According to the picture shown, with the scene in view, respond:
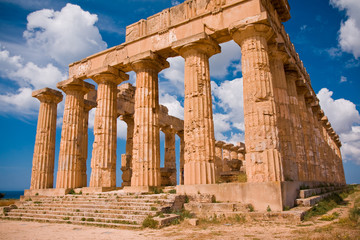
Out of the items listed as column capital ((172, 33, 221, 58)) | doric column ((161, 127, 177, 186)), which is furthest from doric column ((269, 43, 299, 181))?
doric column ((161, 127, 177, 186))

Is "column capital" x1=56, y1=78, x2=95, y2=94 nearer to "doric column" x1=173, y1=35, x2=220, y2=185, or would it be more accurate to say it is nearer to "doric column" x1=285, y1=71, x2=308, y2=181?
"doric column" x1=173, y1=35, x2=220, y2=185

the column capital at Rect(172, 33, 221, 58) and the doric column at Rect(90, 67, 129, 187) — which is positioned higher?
the column capital at Rect(172, 33, 221, 58)

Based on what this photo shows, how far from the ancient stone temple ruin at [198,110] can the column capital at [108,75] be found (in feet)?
0.22

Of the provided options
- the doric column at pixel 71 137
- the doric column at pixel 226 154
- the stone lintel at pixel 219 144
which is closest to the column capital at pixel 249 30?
the doric column at pixel 71 137

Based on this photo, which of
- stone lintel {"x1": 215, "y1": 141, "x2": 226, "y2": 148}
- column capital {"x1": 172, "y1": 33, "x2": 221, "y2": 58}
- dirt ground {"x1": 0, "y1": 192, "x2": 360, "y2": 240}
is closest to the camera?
dirt ground {"x1": 0, "y1": 192, "x2": 360, "y2": 240}

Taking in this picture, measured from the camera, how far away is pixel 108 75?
1872 cm

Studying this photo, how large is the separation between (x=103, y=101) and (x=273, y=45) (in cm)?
1113

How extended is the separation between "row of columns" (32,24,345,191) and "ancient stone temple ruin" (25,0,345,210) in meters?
0.05

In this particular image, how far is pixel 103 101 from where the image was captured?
1867 centimetres

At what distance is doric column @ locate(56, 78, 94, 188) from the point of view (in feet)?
Answer: 63.0

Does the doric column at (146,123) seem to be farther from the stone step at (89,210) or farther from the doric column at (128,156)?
the doric column at (128,156)

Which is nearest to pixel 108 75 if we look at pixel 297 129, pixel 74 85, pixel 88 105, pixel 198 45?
pixel 74 85

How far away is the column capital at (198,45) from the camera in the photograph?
14.8 m

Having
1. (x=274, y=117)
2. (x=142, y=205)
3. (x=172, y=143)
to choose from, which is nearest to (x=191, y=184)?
(x=142, y=205)
